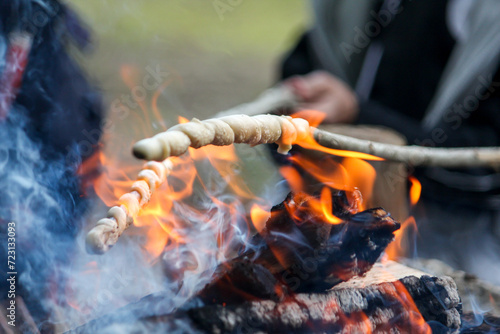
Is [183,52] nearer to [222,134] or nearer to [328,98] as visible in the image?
[328,98]

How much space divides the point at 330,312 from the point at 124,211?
2.25 ft

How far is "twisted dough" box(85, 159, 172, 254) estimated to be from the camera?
1101 millimetres

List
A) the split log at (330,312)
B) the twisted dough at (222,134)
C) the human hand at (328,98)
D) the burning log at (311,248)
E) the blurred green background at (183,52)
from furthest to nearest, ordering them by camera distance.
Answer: the blurred green background at (183,52), the human hand at (328,98), the burning log at (311,248), the split log at (330,312), the twisted dough at (222,134)

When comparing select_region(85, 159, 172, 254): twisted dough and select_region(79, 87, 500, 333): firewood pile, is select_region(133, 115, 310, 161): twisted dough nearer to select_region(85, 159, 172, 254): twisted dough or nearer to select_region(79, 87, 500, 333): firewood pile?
select_region(79, 87, 500, 333): firewood pile

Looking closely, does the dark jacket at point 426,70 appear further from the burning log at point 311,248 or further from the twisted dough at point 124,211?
the twisted dough at point 124,211

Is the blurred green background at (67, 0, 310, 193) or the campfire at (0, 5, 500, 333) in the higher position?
the campfire at (0, 5, 500, 333)

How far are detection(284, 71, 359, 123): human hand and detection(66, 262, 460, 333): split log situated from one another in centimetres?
153

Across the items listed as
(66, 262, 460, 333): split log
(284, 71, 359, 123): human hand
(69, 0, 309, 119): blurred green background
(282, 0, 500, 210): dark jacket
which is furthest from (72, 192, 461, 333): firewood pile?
(69, 0, 309, 119): blurred green background

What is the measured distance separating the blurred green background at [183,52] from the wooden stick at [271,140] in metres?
3.29

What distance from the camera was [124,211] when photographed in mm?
1244

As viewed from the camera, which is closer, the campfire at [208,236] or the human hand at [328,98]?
the campfire at [208,236]

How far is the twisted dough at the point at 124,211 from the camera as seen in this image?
3.61 feet

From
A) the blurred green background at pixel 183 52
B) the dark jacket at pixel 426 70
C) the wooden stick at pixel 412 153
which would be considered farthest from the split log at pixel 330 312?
the blurred green background at pixel 183 52

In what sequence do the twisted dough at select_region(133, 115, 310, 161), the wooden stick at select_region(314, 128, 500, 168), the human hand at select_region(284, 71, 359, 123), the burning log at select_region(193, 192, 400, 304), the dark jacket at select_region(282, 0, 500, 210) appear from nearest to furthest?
the twisted dough at select_region(133, 115, 310, 161) → the burning log at select_region(193, 192, 400, 304) → the wooden stick at select_region(314, 128, 500, 168) → the human hand at select_region(284, 71, 359, 123) → the dark jacket at select_region(282, 0, 500, 210)
